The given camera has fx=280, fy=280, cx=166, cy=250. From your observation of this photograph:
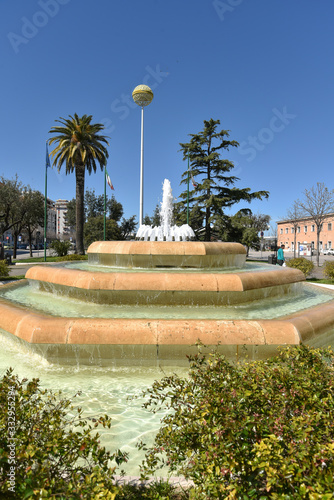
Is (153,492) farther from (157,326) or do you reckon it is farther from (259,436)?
(157,326)

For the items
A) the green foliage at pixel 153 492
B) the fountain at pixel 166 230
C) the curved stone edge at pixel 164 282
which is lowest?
the green foliage at pixel 153 492

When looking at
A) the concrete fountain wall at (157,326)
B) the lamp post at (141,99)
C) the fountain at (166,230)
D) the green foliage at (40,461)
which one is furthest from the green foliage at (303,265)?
the green foliage at (40,461)

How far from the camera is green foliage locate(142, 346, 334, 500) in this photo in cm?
142

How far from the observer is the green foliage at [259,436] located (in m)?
1.42

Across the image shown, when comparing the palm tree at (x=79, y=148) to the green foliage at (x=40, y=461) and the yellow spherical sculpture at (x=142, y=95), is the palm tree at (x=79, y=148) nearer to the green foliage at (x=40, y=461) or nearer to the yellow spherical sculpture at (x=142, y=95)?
the yellow spherical sculpture at (x=142, y=95)

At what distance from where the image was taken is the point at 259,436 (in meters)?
1.73

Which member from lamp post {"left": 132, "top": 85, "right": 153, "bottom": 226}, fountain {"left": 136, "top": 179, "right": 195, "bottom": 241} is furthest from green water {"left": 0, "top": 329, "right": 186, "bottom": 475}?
lamp post {"left": 132, "top": 85, "right": 153, "bottom": 226}

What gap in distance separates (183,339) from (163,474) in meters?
1.74

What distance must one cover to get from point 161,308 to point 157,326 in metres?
1.42

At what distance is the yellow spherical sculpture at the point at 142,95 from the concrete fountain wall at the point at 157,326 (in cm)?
1612

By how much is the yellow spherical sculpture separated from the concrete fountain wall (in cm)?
1612

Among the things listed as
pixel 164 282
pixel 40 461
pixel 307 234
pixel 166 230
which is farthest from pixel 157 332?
pixel 307 234

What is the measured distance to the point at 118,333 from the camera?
3932mm

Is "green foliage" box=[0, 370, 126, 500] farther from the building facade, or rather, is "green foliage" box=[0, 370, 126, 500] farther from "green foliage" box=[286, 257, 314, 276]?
the building facade
